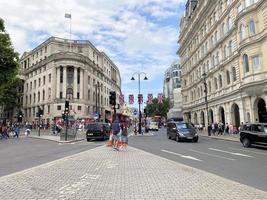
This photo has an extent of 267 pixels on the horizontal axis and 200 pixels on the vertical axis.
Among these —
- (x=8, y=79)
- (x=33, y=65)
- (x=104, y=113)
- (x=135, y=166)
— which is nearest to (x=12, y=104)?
(x=33, y=65)

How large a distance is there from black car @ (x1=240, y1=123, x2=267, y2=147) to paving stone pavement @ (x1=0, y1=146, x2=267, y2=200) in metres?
12.6

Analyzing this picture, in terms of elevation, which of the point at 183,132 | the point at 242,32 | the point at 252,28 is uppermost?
the point at 242,32

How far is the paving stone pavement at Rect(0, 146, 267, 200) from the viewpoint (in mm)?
7073

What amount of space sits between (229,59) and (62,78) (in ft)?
153

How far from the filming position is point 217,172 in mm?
11188

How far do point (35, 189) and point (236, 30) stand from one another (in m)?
37.6

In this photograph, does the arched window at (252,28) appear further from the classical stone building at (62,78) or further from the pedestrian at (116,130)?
the classical stone building at (62,78)

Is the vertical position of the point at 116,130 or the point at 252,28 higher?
the point at 252,28

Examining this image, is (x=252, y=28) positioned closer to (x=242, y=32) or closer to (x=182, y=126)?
(x=242, y=32)

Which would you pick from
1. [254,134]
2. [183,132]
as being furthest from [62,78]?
[254,134]

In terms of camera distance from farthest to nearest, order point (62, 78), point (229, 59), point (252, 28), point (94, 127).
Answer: point (62, 78) → point (229, 59) → point (252, 28) → point (94, 127)

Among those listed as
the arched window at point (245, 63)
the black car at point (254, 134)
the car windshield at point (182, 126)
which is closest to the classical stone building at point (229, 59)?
the arched window at point (245, 63)

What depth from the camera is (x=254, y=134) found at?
22516 mm

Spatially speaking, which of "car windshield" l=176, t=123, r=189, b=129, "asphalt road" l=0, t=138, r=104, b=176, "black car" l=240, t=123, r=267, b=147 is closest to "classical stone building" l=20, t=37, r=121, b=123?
"car windshield" l=176, t=123, r=189, b=129
